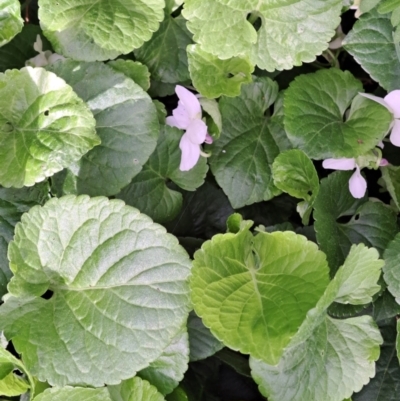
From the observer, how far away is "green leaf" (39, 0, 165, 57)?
93 centimetres

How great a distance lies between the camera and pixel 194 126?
3.14 feet

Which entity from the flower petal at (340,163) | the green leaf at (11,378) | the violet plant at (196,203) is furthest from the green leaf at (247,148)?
the green leaf at (11,378)

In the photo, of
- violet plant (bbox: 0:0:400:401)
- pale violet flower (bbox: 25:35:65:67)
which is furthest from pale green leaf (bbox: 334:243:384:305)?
pale violet flower (bbox: 25:35:65:67)

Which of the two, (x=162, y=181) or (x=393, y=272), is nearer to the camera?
(x=393, y=272)

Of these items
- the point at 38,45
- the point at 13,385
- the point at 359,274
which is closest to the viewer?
the point at 359,274

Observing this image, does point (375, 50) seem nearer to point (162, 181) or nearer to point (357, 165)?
point (357, 165)

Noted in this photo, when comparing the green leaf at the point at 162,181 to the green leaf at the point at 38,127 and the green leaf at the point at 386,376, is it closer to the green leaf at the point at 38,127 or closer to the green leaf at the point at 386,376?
the green leaf at the point at 38,127

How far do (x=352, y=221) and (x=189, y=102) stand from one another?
38 centimetres

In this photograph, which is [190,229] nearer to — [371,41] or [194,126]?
[194,126]

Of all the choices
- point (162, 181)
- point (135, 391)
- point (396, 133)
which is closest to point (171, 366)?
point (135, 391)

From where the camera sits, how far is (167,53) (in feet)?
3.41

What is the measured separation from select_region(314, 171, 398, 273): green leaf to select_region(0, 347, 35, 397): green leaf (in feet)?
1.87

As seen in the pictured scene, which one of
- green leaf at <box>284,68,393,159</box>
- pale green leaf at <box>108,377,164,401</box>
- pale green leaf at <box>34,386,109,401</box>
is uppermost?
green leaf at <box>284,68,393,159</box>

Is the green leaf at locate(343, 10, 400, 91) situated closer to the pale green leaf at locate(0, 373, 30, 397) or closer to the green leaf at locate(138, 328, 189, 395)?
the green leaf at locate(138, 328, 189, 395)
